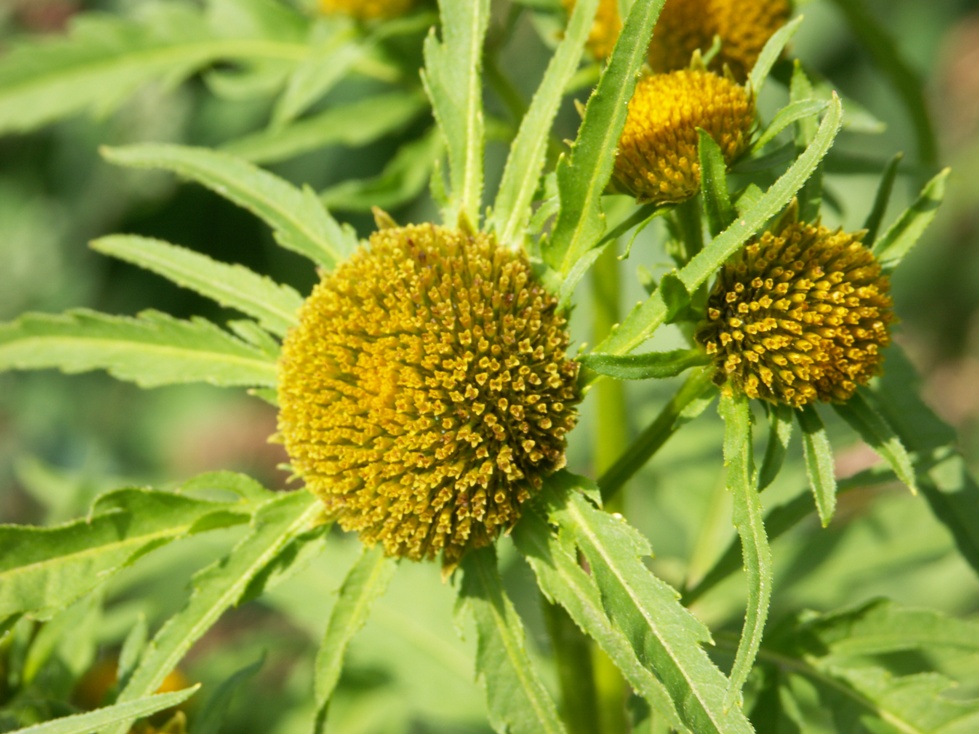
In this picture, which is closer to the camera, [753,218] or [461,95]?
[753,218]

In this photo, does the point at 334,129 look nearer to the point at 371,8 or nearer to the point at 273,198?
the point at 371,8

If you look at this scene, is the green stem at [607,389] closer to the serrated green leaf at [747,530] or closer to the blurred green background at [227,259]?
the serrated green leaf at [747,530]

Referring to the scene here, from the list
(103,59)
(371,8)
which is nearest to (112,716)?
(371,8)

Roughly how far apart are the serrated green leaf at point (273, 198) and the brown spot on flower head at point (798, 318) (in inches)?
23.1

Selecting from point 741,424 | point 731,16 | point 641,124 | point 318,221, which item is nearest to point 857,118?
point 731,16

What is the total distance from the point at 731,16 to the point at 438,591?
1.51m

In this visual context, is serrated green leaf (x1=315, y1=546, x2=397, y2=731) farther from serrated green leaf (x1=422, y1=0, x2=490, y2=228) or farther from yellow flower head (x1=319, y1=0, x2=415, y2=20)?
yellow flower head (x1=319, y1=0, x2=415, y2=20)

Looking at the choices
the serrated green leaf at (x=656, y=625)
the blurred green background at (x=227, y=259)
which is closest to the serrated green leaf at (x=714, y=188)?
the serrated green leaf at (x=656, y=625)

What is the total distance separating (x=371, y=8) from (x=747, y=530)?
134cm

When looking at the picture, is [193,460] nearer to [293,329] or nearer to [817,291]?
[293,329]

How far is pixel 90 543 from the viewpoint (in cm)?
137

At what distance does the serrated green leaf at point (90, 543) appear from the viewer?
4.33ft

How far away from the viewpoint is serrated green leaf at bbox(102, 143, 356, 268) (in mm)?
1575

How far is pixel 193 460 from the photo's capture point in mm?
4082
